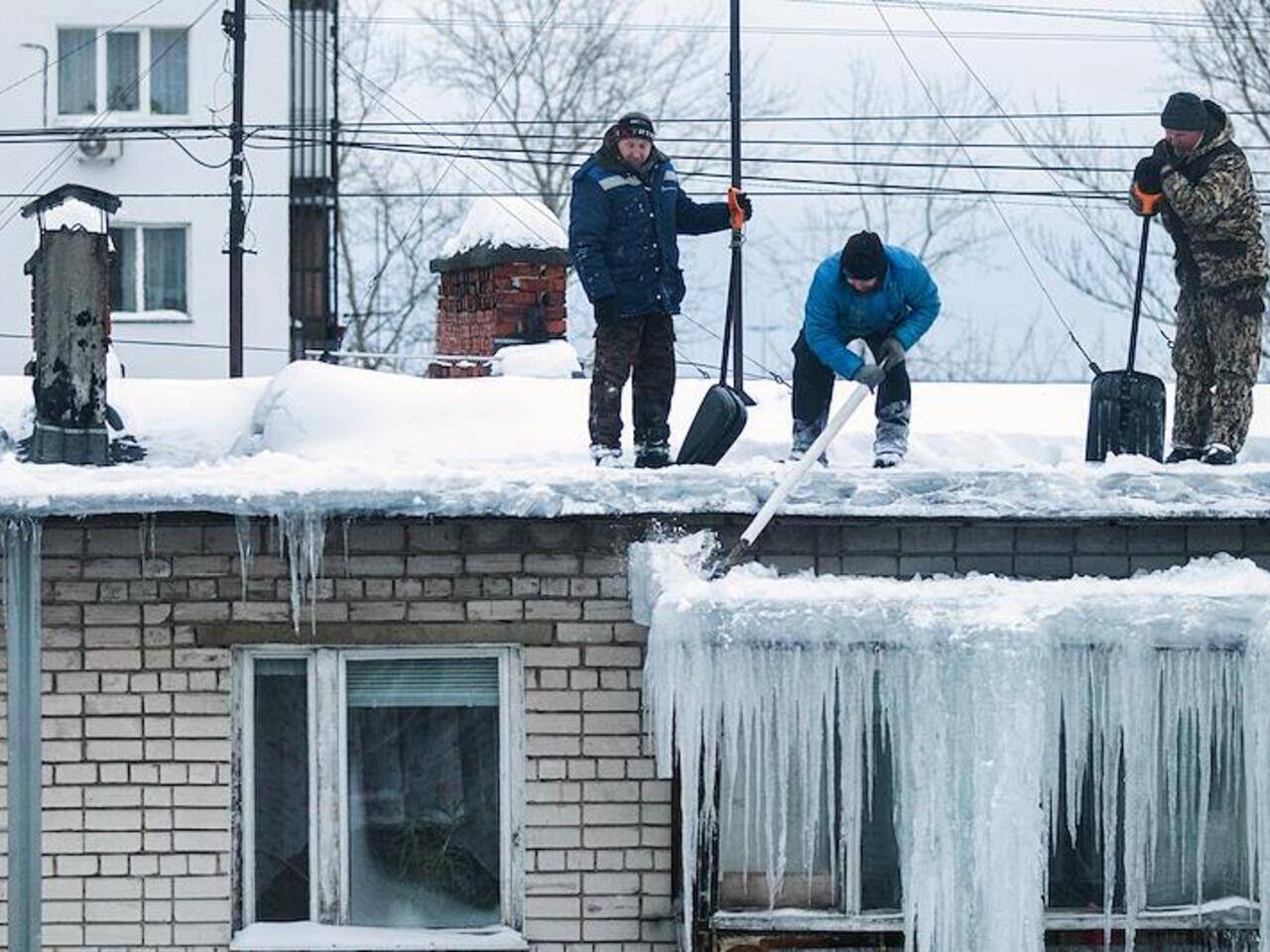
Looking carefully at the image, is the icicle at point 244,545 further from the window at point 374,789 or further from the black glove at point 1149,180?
the black glove at point 1149,180

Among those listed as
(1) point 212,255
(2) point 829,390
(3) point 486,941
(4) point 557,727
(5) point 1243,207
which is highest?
(1) point 212,255

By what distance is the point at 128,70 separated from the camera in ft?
90.6

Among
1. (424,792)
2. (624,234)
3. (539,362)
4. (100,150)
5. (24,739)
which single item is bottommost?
(424,792)

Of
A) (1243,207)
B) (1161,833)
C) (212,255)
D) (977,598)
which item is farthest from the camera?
(212,255)

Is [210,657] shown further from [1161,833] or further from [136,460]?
[1161,833]

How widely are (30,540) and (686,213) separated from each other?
2987mm

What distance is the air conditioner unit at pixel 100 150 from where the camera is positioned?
2730 centimetres

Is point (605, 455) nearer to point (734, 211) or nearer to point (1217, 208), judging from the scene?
point (734, 211)

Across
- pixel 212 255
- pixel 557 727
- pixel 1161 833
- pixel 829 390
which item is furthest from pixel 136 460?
pixel 212 255

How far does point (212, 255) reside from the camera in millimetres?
27500

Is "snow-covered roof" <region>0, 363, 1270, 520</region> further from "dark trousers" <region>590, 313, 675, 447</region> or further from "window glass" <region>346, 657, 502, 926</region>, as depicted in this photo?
"window glass" <region>346, 657, 502, 926</region>

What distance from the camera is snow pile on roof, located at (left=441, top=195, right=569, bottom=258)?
12.3 metres

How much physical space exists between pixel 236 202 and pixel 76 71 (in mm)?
8492

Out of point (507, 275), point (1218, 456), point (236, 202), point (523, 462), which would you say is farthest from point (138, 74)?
point (1218, 456)
